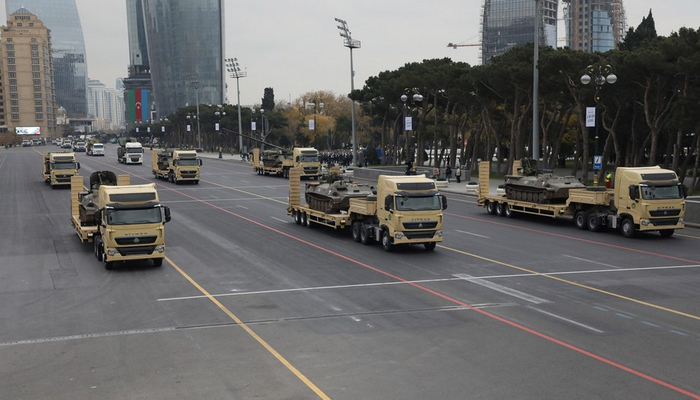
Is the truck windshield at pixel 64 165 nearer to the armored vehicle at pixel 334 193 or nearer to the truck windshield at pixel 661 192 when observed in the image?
the armored vehicle at pixel 334 193

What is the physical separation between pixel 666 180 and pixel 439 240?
10256 mm

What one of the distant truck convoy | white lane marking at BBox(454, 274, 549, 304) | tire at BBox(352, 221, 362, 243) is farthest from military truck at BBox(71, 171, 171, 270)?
the distant truck convoy

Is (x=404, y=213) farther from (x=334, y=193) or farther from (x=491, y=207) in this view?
(x=491, y=207)

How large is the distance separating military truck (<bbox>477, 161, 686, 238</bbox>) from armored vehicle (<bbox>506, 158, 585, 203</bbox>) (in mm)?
1476

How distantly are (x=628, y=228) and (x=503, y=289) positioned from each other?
40.6 feet

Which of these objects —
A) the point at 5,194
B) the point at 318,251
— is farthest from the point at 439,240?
the point at 5,194

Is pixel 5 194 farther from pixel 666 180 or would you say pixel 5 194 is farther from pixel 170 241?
pixel 666 180

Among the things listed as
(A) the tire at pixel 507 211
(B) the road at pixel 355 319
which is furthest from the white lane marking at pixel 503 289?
(A) the tire at pixel 507 211

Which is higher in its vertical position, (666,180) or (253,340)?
(666,180)

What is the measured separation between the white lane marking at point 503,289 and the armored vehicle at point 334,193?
10.3 m

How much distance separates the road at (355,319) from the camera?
1327 cm

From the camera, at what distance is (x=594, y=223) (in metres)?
32.9

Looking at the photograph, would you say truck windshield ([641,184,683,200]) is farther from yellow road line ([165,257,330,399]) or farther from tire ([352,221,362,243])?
yellow road line ([165,257,330,399])

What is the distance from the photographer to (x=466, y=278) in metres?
22.8
